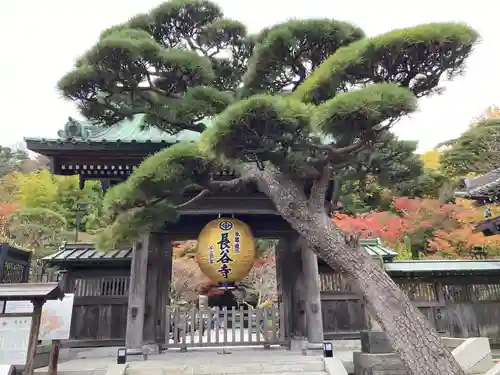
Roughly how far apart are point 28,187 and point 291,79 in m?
25.7

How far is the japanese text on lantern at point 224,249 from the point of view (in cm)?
613

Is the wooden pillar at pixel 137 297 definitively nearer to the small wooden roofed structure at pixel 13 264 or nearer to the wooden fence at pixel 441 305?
the small wooden roofed structure at pixel 13 264

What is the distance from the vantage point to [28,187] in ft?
86.3

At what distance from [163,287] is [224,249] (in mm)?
2664

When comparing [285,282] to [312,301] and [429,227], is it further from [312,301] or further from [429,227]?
[429,227]

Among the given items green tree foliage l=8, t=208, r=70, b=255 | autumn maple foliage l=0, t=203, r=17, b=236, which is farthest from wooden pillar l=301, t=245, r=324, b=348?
autumn maple foliage l=0, t=203, r=17, b=236

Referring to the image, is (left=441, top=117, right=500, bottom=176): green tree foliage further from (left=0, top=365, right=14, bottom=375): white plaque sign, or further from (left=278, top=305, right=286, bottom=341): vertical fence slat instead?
(left=0, top=365, right=14, bottom=375): white plaque sign

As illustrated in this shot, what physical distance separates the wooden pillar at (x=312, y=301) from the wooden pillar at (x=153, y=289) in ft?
9.91

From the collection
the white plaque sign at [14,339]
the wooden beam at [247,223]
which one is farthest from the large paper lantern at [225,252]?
the white plaque sign at [14,339]

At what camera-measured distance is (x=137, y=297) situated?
711cm

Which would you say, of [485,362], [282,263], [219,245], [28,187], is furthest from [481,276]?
[28,187]

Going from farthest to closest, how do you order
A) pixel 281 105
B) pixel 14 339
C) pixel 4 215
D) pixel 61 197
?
pixel 61 197
pixel 4 215
pixel 14 339
pixel 281 105

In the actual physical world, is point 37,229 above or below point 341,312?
above

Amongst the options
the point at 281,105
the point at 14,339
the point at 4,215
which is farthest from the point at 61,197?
the point at 281,105
